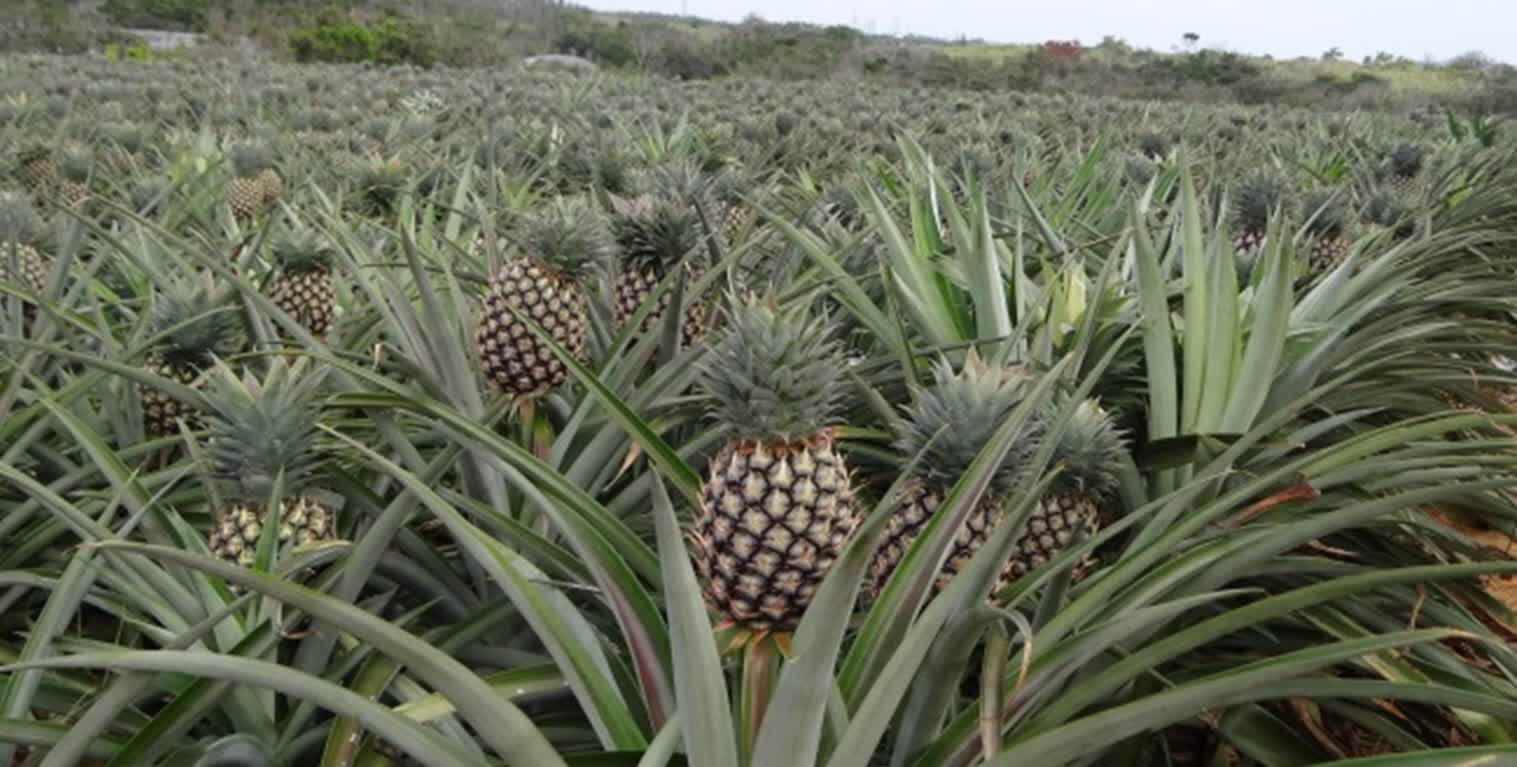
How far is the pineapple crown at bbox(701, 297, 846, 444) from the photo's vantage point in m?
1.16

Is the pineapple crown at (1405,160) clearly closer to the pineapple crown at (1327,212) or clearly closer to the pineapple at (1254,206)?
the pineapple crown at (1327,212)

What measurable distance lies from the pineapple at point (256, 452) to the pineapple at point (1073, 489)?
0.98m

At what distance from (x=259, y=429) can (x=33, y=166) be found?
10.5ft

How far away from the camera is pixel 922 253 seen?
267 centimetres

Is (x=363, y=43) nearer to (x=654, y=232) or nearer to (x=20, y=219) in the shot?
(x=20, y=219)

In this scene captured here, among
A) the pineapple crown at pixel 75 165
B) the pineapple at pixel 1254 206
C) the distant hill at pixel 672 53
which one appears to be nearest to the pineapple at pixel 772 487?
the pineapple at pixel 1254 206

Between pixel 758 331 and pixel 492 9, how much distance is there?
108ft

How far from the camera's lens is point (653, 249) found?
2.14m

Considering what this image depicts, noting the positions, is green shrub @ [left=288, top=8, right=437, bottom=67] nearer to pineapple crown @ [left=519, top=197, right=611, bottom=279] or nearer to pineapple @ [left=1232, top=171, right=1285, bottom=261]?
pineapple @ [left=1232, top=171, right=1285, bottom=261]

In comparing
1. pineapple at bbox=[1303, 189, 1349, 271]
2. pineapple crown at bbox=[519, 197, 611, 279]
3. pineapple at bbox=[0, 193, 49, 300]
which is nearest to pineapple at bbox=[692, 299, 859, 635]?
pineapple crown at bbox=[519, 197, 611, 279]

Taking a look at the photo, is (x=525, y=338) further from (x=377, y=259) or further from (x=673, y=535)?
(x=673, y=535)

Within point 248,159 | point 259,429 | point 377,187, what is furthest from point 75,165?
point 259,429

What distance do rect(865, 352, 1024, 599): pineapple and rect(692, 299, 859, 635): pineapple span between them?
5.3 inches

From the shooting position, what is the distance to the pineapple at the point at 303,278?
7.40ft
